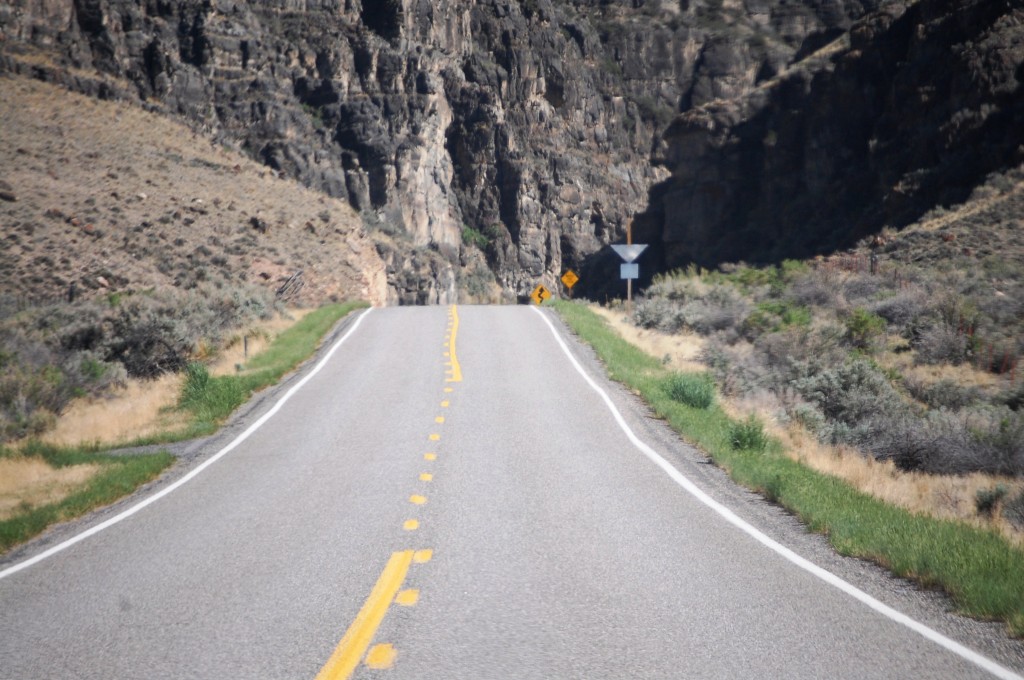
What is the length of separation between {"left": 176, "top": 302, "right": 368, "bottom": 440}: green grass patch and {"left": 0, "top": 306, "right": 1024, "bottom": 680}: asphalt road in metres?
2.56

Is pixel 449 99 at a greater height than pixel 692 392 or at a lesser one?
greater

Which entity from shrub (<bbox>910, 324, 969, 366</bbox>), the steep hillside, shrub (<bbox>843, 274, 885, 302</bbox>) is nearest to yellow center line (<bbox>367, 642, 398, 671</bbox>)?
shrub (<bbox>910, 324, 969, 366</bbox>)

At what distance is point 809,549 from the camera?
280 inches

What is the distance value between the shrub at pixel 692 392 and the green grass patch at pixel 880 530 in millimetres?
1386

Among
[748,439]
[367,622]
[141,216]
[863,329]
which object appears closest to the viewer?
[367,622]

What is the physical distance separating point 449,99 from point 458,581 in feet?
265

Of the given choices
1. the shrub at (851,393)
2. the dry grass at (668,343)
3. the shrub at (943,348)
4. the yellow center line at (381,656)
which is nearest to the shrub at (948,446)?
the shrub at (851,393)

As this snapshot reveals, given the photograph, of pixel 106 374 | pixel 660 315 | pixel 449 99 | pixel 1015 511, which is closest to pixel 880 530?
pixel 1015 511

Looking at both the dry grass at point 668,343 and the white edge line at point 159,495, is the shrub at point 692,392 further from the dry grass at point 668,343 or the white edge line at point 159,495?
the white edge line at point 159,495

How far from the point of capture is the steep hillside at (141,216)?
3170 cm

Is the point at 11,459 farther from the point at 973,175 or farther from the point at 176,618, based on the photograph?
the point at 973,175

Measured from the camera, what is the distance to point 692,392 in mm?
14781

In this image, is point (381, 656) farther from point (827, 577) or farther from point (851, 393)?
point (851, 393)

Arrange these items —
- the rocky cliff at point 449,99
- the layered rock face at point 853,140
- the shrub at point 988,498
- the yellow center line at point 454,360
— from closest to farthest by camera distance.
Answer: the shrub at point 988,498
the yellow center line at point 454,360
the layered rock face at point 853,140
the rocky cliff at point 449,99
